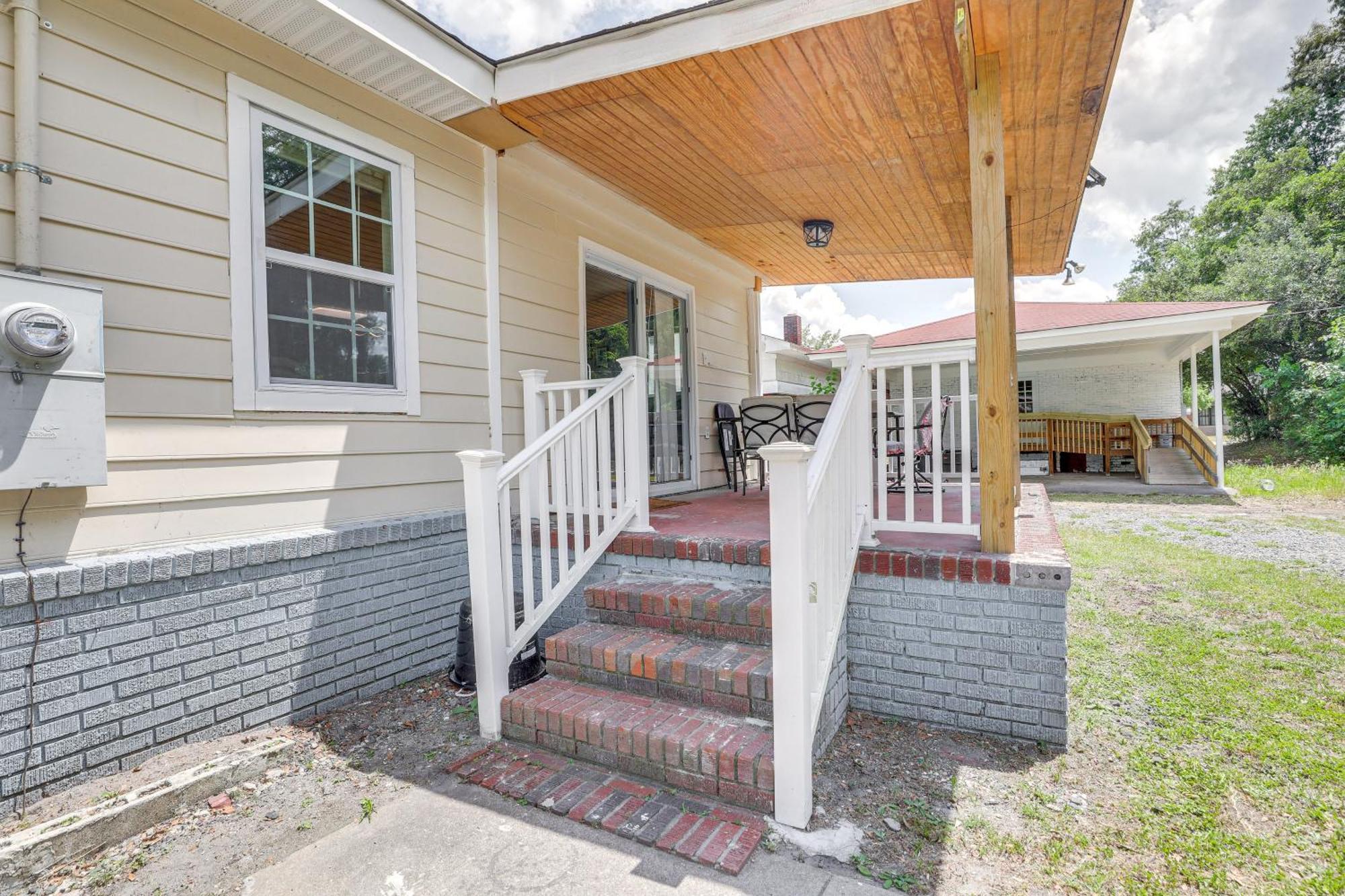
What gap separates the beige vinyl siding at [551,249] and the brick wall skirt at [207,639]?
3.87ft

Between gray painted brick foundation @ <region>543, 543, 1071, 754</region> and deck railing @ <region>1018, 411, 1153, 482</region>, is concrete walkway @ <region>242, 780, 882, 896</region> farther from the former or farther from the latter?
deck railing @ <region>1018, 411, 1153, 482</region>

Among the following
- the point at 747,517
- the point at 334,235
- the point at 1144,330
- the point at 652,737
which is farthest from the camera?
the point at 1144,330

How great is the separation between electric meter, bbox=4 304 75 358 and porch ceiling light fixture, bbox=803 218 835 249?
458 cm

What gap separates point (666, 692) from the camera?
97.3 inches

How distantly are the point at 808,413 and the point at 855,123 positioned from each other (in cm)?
223

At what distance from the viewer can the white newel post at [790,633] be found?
6.31 feet

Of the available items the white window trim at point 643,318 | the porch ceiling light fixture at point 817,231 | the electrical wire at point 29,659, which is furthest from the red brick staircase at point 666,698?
the porch ceiling light fixture at point 817,231

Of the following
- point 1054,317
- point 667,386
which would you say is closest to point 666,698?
point 667,386

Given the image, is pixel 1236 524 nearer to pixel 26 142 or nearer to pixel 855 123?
pixel 855 123

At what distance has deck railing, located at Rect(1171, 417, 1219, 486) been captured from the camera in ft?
31.0

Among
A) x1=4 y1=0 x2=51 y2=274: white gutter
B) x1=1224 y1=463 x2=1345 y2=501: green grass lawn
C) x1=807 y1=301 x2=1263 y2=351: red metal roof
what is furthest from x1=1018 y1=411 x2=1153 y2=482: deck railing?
x1=4 y1=0 x2=51 y2=274: white gutter

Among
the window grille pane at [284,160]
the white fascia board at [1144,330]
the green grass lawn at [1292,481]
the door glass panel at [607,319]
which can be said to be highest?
the white fascia board at [1144,330]

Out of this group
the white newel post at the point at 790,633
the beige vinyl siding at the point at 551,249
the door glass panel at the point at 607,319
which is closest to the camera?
the white newel post at the point at 790,633

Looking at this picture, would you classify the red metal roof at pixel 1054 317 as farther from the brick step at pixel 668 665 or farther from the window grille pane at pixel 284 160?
the window grille pane at pixel 284 160
